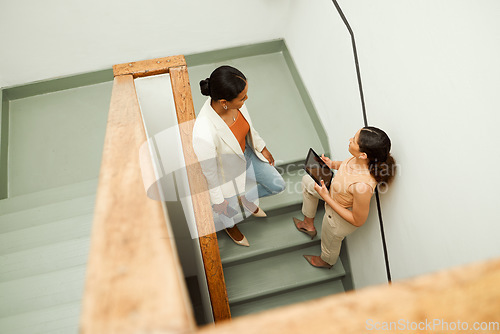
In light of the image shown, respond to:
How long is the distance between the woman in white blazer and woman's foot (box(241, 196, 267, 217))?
10 millimetres

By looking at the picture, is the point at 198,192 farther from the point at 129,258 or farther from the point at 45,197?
the point at 45,197

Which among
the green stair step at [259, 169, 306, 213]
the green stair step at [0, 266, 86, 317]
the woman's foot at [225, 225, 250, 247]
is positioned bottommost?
the green stair step at [0, 266, 86, 317]

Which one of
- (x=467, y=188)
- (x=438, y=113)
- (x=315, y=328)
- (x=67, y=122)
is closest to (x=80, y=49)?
(x=67, y=122)

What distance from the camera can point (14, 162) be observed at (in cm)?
427

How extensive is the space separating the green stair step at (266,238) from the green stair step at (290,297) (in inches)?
17.3

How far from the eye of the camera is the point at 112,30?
14.7 feet

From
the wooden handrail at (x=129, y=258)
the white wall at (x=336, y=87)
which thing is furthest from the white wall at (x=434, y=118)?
the wooden handrail at (x=129, y=258)

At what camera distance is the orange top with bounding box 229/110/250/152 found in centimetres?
281

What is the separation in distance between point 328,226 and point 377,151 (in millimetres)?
985

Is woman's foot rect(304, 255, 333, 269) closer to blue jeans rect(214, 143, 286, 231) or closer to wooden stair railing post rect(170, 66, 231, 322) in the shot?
blue jeans rect(214, 143, 286, 231)

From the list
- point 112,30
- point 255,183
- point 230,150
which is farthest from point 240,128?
point 112,30

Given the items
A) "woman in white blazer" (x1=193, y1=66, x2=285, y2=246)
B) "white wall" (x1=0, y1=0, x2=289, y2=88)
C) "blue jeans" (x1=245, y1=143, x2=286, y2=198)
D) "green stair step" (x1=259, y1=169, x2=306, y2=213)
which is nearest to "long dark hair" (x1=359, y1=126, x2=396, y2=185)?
"woman in white blazer" (x1=193, y1=66, x2=285, y2=246)

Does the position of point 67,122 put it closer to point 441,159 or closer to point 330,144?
point 330,144

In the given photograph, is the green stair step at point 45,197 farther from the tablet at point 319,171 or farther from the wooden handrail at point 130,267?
the wooden handrail at point 130,267
